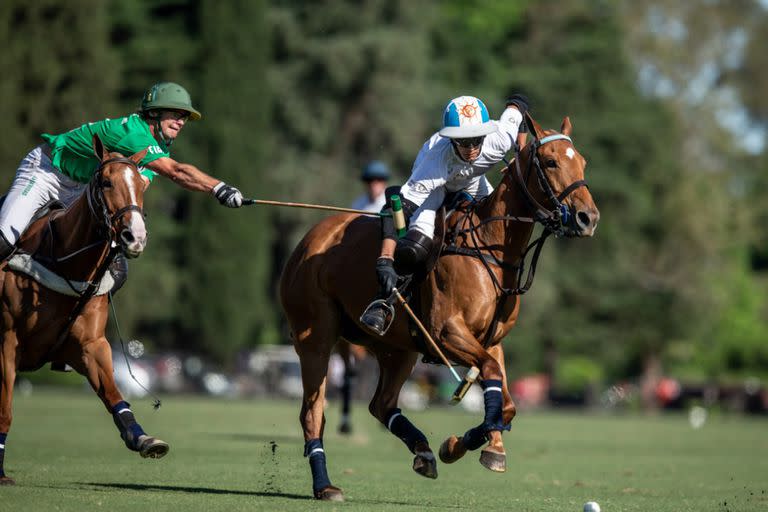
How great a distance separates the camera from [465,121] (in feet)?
32.5

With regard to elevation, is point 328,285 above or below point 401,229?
below

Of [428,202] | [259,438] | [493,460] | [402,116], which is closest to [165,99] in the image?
[428,202]

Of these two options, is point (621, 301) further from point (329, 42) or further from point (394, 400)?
point (394, 400)

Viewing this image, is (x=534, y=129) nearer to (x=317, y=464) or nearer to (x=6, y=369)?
(x=317, y=464)

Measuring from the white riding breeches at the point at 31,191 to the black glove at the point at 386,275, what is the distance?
8.91 feet

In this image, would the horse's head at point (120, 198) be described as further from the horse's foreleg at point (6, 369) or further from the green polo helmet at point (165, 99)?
the horse's foreleg at point (6, 369)

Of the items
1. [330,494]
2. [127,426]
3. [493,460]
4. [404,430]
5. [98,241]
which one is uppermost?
[98,241]

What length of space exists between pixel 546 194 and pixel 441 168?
883mm

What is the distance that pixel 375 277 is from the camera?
10438 millimetres

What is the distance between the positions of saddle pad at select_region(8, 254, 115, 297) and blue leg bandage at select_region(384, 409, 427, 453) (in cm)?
266

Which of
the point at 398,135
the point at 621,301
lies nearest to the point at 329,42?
the point at 398,135

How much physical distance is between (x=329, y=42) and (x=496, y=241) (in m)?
37.0

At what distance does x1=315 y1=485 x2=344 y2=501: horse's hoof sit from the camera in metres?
9.58

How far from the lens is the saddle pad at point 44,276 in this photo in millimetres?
10078
